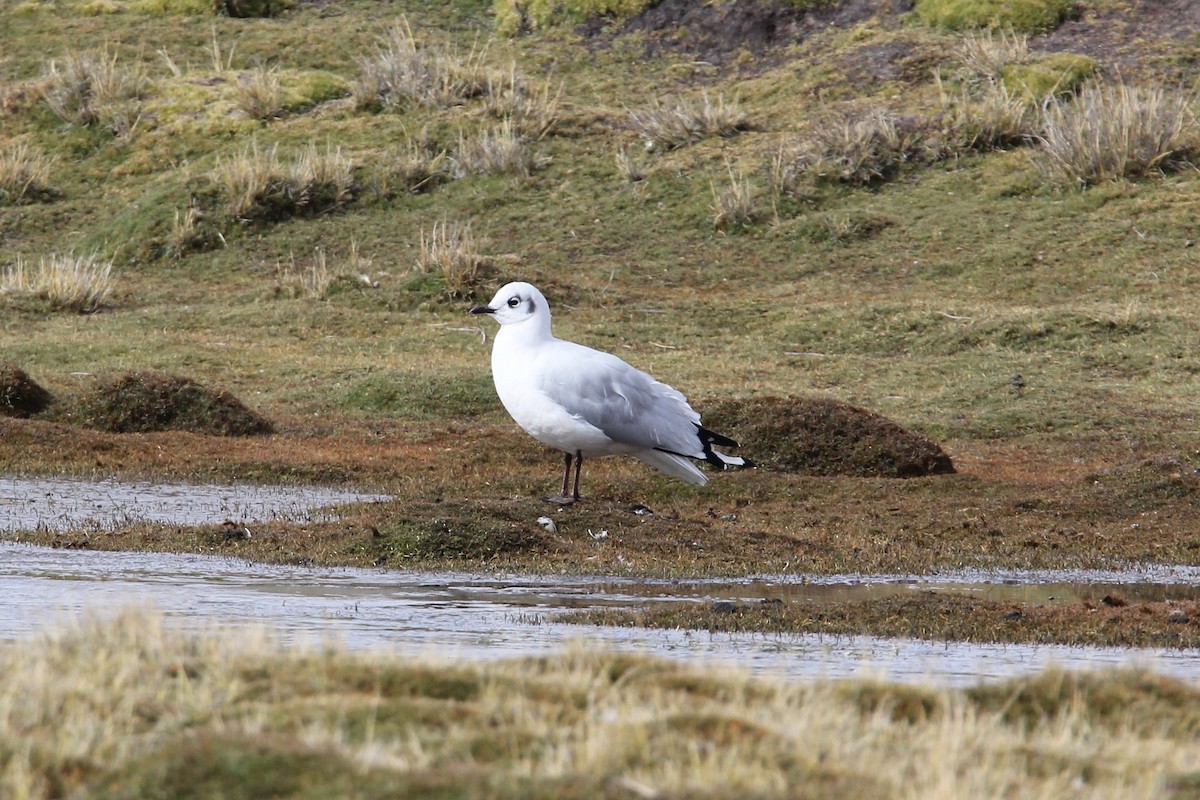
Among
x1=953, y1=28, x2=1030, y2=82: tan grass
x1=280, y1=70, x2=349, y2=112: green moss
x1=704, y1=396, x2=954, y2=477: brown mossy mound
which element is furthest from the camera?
x1=280, y1=70, x2=349, y2=112: green moss

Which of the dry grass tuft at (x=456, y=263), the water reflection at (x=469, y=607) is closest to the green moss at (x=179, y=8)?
the dry grass tuft at (x=456, y=263)

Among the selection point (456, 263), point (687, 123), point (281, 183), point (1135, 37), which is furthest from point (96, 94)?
point (1135, 37)

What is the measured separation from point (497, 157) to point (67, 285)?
7.98 meters

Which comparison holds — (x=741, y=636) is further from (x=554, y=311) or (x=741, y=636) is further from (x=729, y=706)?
(x=554, y=311)

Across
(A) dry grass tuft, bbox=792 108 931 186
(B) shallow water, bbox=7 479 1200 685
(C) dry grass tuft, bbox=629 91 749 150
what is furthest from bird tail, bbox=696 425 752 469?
(C) dry grass tuft, bbox=629 91 749 150

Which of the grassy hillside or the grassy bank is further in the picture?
the grassy hillside

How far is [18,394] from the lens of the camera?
17312mm

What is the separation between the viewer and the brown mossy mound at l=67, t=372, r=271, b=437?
1725 cm

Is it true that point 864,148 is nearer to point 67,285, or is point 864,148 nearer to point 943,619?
point 67,285

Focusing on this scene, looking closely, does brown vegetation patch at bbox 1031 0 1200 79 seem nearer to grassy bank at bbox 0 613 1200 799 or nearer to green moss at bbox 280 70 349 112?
green moss at bbox 280 70 349 112

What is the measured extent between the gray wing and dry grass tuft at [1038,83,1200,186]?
1548 centimetres

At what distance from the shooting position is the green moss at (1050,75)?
2941 cm

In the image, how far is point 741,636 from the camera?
342 inches

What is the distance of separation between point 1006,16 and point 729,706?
1160 inches
